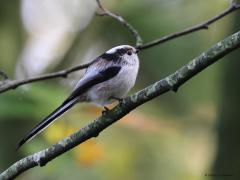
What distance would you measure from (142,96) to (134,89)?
4.40 metres

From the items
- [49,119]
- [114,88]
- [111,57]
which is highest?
[111,57]

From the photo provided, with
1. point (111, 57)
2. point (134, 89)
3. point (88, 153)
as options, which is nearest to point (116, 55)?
point (111, 57)

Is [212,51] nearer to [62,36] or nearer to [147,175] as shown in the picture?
[147,175]

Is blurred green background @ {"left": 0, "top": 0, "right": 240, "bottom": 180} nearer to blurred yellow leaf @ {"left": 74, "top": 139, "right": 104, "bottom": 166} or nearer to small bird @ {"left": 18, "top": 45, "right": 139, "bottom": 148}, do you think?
blurred yellow leaf @ {"left": 74, "top": 139, "right": 104, "bottom": 166}

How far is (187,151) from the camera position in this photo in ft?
25.1

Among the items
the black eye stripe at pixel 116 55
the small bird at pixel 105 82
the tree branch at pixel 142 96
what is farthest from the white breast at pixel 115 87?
the tree branch at pixel 142 96

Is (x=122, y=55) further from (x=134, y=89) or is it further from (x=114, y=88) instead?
(x=134, y=89)

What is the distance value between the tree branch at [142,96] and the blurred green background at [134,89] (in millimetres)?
2555

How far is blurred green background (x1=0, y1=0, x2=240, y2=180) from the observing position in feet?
21.3

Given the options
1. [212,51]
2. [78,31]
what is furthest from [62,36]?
[212,51]

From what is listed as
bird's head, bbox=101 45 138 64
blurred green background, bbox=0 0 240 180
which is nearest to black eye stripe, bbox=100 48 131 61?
bird's head, bbox=101 45 138 64

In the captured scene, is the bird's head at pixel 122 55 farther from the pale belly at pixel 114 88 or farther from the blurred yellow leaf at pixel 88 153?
the blurred yellow leaf at pixel 88 153

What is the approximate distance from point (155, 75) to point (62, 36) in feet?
4.19

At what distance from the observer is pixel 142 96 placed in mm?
3070
